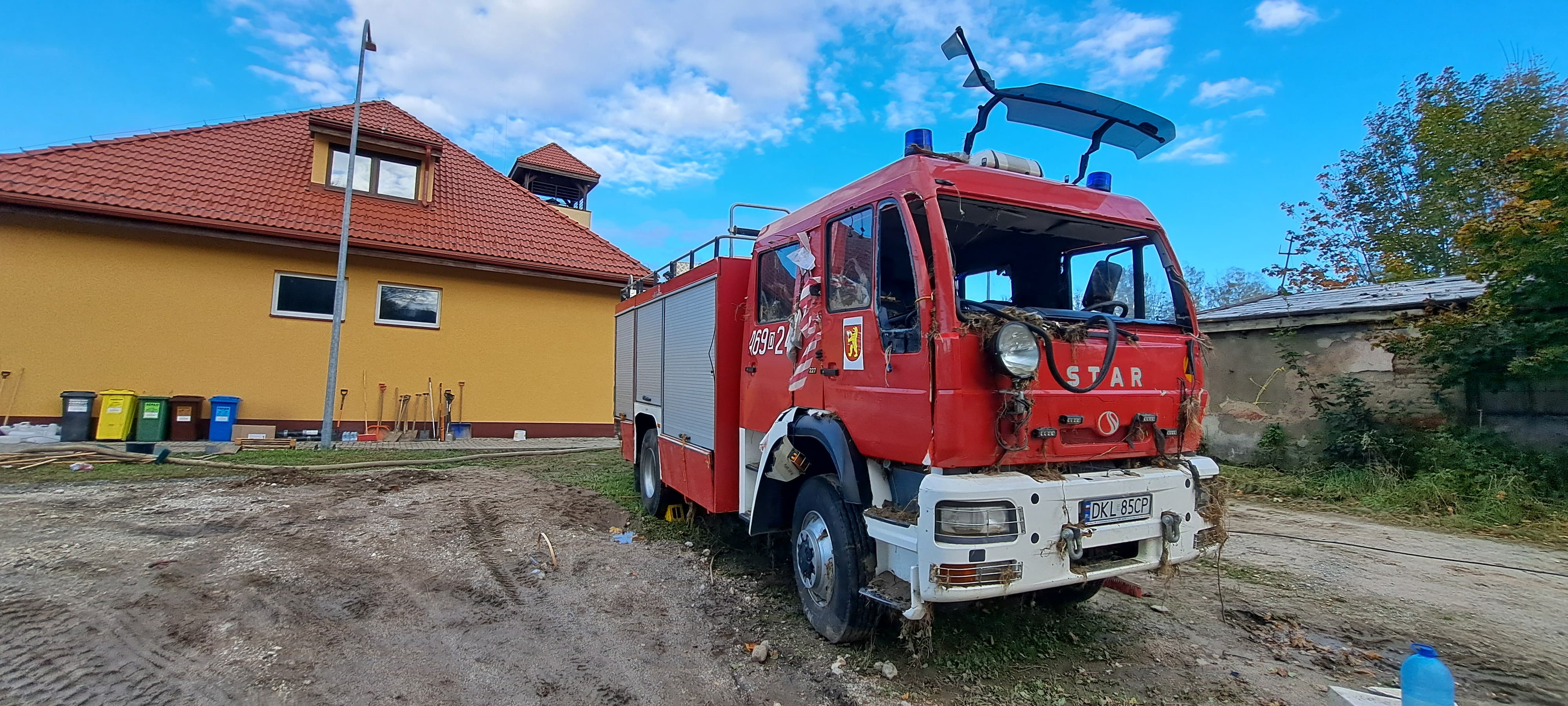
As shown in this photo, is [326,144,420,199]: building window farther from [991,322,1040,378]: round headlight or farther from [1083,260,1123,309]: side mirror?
[991,322,1040,378]: round headlight

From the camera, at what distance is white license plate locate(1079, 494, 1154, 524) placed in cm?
317

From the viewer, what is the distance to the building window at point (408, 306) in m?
12.1

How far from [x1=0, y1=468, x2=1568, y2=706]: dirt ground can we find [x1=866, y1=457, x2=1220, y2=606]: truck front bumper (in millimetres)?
609

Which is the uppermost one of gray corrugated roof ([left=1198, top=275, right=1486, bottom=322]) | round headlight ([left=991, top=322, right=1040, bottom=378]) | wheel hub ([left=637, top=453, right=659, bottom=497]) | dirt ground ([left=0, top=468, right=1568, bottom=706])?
gray corrugated roof ([left=1198, top=275, right=1486, bottom=322])

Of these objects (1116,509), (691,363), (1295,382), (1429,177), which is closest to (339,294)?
(691,363)

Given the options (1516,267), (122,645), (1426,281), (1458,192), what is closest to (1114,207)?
(122,645)

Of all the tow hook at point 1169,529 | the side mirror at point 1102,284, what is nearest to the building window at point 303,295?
the side mirror at point 1102,284

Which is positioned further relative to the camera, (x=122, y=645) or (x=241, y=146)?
(x=241, y=146)

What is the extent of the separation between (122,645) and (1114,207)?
5786 mm

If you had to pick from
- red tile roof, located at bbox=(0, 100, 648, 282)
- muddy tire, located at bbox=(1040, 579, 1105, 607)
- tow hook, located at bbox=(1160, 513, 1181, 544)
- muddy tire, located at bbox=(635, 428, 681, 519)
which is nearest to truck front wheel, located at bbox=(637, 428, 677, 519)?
muddy tire, located at bbox=(635, 428, 681, 519)

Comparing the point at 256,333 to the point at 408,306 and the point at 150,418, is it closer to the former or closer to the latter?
the point at 150,418

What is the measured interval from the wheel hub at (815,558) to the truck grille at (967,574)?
2.90ft

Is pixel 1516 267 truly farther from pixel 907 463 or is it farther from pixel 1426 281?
pixel 907 463

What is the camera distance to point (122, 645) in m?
3.53
